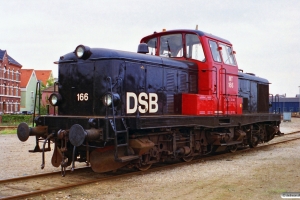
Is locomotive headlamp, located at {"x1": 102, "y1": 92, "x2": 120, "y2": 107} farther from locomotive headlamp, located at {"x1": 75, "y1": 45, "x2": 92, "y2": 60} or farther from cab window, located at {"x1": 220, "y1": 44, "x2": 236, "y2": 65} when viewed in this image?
cab window, located at {"x1": 220, "y1": 44, "x2": 236, "y2": 65}

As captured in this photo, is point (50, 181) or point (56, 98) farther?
point (56, 98)

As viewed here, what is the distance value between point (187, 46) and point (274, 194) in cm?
530

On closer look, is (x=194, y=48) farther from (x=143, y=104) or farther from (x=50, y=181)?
(x=50, y=181)

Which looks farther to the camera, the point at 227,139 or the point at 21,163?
the point at 227,139

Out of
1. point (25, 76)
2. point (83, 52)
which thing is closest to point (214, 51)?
point (83, 52)

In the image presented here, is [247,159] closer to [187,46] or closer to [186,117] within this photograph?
[186,117]

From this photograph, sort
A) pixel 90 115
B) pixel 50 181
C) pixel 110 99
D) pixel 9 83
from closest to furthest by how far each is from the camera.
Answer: pixel 110 99, pixel 50 181, pixel 90 115, pixel 9 83

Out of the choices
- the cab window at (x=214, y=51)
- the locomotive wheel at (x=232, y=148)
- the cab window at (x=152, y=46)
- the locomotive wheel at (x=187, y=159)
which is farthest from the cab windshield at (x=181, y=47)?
the locomotive wheel at (x=232, y=148)

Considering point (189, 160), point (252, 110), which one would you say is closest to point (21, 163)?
point (189, 160)

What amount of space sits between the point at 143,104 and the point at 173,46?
269cm

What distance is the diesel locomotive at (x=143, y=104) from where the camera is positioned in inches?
314

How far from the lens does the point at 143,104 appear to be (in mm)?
8805

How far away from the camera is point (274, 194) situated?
21.9 ft

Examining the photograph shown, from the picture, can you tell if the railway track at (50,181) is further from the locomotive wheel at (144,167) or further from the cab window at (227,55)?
the cab window at (227,55)
